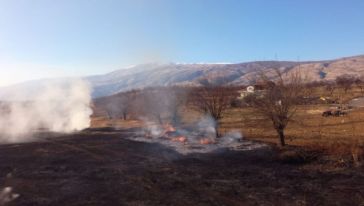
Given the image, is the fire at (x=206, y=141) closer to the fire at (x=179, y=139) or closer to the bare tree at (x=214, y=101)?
the fire at (x=179, y=139)

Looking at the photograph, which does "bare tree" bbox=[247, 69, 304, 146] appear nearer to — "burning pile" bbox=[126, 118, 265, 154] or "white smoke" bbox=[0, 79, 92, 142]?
"burning pile" bbox=[126, 118, 265, 154]

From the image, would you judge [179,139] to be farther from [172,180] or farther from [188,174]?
[172,180]

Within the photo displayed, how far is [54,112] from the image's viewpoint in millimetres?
69125

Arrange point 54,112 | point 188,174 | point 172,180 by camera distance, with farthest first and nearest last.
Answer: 1. point 54,112
2. point 188,174
3. point 172,180

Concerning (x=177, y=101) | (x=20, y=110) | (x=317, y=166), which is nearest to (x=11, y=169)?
(x=317, y=166)

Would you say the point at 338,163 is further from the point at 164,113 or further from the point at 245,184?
the point at 164,113

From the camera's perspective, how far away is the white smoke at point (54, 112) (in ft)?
201

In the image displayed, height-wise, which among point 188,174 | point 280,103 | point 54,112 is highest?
point 280,103

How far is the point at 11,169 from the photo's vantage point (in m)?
26.0

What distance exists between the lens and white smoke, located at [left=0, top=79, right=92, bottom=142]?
61213 millimetres

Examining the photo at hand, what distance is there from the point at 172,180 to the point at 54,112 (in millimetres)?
53168

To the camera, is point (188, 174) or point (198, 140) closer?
point (188, 174)

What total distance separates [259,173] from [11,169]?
660 inches

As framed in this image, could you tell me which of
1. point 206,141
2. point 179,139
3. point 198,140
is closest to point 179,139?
point 179,139
